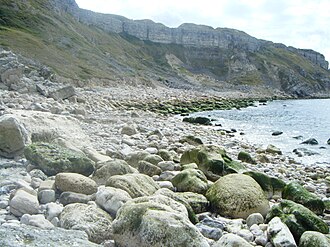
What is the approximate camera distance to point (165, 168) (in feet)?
39.7

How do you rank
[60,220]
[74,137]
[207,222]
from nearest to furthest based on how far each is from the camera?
[60,220], [207,222], [74,137]

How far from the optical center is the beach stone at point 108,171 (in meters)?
9.21

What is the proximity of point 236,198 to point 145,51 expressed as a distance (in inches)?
5958

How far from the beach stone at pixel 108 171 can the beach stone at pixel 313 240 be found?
15.0 ft

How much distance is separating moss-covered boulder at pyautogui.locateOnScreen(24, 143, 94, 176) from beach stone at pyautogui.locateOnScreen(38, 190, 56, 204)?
182 centimetres

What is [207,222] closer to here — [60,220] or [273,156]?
[60,220]

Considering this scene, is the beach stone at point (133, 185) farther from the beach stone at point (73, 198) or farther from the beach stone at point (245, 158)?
the beach stone at point (245, 158)

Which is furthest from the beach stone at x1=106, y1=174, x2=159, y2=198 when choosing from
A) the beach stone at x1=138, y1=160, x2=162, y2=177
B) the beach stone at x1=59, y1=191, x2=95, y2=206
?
the beach stone at x1=138, y1=160, x2=162, y2=177

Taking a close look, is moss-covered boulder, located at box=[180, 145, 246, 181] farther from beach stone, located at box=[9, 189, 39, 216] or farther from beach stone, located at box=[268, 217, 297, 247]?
beach stone, located at box=[9, 189, 39, 216]

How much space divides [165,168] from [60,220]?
19.5 feet

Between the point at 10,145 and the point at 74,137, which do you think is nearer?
the point at 10,145

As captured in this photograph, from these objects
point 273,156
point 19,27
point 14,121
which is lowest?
point 273,156

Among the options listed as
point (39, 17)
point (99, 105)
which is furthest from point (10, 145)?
point (39, 17)

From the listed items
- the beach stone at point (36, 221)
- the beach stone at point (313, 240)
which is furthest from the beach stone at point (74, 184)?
the beach stone at point (313, 240)
